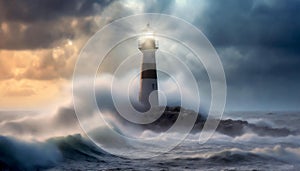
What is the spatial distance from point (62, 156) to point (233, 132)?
14645 millimetres

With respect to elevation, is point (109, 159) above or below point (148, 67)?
below

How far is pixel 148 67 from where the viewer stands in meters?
23.1

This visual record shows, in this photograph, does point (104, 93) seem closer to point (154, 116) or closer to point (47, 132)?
point (154, 116)

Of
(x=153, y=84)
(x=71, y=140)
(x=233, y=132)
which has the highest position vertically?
(x=153, y=84)

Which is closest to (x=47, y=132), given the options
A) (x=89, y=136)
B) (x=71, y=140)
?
(x=89, y=136)

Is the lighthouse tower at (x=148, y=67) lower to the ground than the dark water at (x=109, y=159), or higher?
higher

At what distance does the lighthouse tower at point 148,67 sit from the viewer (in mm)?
23109

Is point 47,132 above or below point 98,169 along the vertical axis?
above

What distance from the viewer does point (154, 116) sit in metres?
25.3

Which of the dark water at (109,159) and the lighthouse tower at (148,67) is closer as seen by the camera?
the dark water at (109,159)

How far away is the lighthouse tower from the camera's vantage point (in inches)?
910

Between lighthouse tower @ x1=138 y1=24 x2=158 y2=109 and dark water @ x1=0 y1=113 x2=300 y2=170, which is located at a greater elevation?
lighthouse tower @ x1=138 y1=24 x2=158 y2=109

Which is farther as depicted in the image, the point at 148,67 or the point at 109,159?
the point at 148,67

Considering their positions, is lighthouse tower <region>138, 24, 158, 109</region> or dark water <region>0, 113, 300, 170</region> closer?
dark water <region>0, 113, 300, 170</region>
